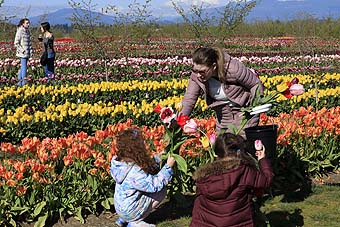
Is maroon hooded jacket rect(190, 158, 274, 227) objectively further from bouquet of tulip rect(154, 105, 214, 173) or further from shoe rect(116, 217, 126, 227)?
shoe rect(116, 217, 126, 227)

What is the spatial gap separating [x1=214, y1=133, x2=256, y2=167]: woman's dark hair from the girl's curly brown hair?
2.80 ft

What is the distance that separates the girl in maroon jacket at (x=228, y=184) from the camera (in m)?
3.79

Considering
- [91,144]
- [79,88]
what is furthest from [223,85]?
[79,88]

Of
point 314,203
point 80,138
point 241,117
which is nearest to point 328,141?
point 314,203

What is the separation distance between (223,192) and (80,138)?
2.48 metres

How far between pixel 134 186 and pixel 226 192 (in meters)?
1.10

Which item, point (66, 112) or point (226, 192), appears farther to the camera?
point (66, 112)

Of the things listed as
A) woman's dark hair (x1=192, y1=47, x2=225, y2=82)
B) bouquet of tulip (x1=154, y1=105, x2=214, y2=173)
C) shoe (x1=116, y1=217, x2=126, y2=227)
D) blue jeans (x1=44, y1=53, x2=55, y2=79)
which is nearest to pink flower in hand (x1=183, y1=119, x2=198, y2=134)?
bouquet of tulip (x1=154, y1=105, x2=214, y2=173)

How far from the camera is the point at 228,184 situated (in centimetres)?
377

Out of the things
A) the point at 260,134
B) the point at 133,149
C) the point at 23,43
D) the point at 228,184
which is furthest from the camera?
the point at 23,43

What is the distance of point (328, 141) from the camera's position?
714 centimetres

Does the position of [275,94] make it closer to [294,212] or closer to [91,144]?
[294,212]

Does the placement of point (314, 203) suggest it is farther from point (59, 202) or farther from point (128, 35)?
point (128, 35)

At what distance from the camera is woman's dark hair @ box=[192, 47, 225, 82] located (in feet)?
14.4
